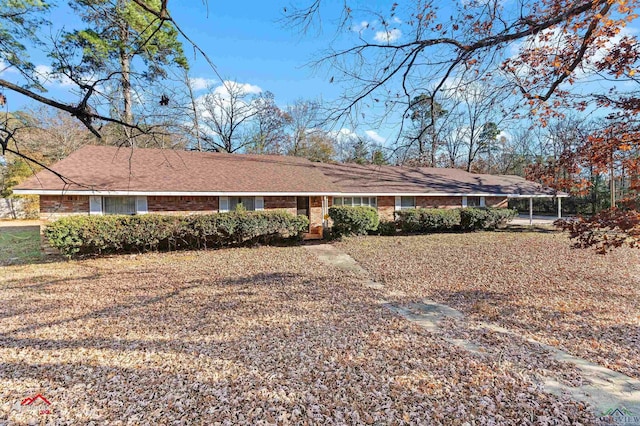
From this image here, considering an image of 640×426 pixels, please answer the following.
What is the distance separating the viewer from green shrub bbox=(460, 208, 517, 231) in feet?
53.2

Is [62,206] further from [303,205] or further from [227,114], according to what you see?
[227,114]

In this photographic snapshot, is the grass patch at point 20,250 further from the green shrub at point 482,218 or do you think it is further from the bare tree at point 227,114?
the green shrub at point 482,218

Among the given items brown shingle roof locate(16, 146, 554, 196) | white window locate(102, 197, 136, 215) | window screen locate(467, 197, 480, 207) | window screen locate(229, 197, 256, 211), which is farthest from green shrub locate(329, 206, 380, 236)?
window screen locate(467, 197, 480, 207)

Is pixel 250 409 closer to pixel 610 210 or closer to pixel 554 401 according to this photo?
pixel 554 401

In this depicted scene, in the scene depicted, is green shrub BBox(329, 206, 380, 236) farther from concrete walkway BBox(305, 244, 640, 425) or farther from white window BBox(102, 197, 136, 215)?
white window BBox(102, 197, 136, 215)

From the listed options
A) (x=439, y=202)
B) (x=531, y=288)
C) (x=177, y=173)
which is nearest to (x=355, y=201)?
(x=439, y=202)

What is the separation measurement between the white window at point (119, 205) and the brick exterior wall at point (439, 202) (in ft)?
46.0

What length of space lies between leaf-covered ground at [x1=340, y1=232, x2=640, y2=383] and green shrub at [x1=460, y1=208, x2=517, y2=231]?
12.0 feet

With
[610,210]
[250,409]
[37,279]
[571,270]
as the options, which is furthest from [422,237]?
[37,279]

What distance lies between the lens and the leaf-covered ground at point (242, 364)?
2.88 m

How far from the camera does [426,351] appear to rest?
4066mm

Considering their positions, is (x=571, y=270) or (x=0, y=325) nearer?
(x=0, y=325)

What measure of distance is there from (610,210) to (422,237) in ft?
34.4

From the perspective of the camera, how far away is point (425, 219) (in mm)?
15320
